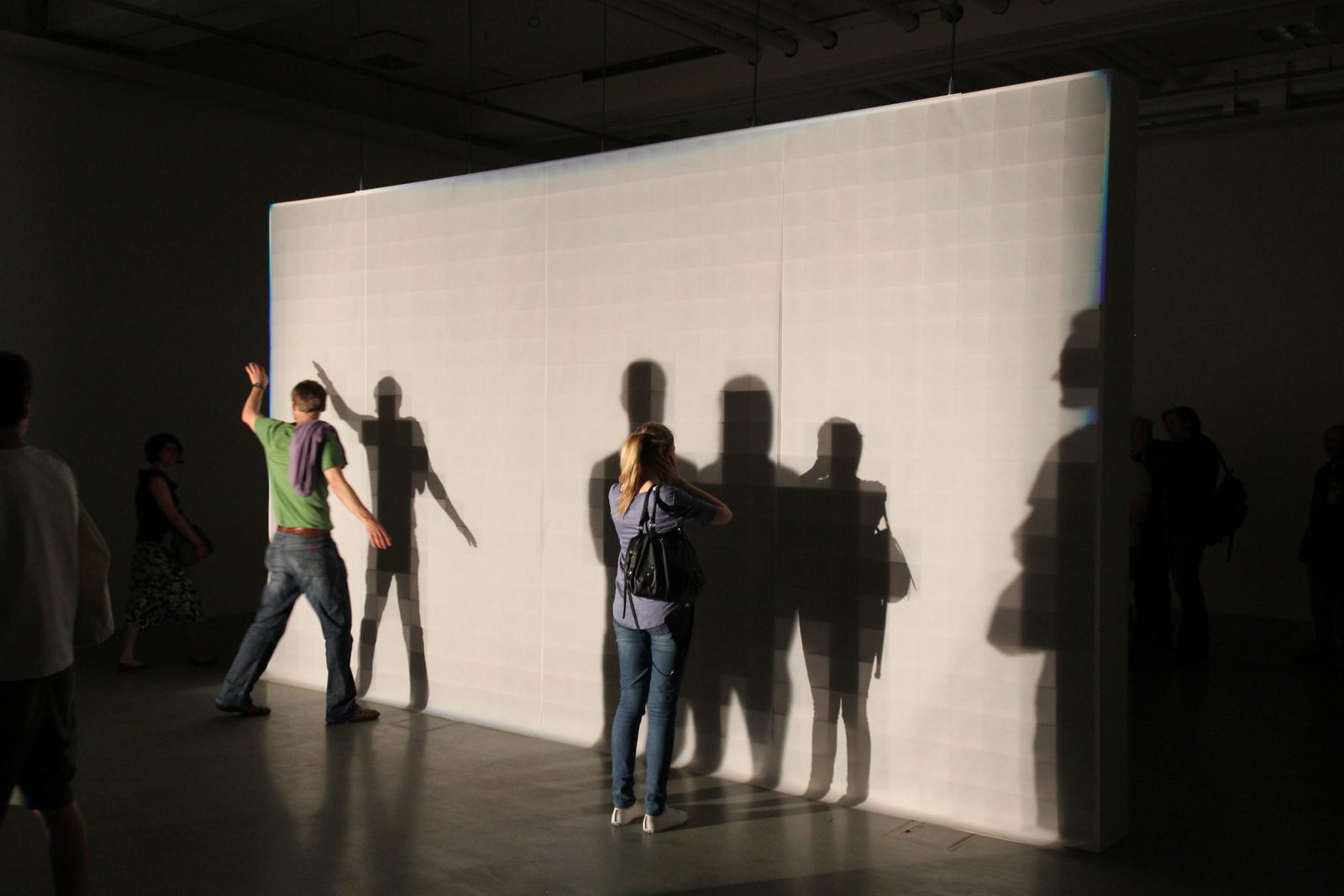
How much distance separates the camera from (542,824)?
433 centimetres

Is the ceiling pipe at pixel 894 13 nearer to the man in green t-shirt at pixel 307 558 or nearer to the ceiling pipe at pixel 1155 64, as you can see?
the ceiling pipe at pixel 1155 64

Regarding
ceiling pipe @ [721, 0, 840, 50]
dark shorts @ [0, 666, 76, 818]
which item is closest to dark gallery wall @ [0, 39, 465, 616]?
ceiling pipe @ [721, 0, 840, 50]

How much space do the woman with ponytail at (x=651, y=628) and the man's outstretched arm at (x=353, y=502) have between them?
1.69 metres

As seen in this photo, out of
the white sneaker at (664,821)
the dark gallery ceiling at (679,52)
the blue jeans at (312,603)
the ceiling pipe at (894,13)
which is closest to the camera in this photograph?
the white sneaker at (664,821)

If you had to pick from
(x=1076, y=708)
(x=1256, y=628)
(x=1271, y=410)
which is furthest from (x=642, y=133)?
(x=1076, y=708)

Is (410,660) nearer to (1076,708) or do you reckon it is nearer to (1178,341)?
(1076,708)

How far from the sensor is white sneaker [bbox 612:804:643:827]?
4.30m

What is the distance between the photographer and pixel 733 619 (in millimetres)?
4969

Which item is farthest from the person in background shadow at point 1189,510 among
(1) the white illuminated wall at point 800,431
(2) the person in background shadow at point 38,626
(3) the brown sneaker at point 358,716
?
(2) the person in background shadow at point 38,626

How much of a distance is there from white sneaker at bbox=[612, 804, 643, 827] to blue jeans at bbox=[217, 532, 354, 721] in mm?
1930

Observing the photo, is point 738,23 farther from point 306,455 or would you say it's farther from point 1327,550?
point 1327,550

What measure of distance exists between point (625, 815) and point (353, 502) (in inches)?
80.6

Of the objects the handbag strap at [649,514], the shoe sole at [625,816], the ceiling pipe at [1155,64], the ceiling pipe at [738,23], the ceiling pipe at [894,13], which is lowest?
the shoe sole at [625,816]

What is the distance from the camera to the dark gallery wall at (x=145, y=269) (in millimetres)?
7609
